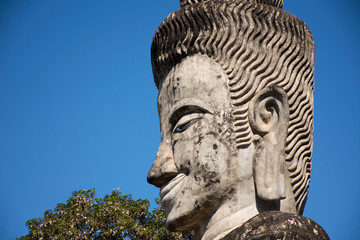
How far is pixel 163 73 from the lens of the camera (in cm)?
848

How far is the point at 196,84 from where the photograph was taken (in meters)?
7.78

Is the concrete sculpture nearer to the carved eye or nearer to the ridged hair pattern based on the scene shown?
the carved eye

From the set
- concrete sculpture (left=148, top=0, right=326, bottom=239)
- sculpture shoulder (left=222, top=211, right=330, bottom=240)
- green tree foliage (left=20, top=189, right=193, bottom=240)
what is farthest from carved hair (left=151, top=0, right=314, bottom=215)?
green tree foliage (left=20, top=189, right=193, bottom=240)

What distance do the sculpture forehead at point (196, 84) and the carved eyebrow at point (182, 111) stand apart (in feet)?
0.20

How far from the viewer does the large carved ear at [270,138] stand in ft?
23.7

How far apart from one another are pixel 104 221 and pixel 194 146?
12765 millimetres

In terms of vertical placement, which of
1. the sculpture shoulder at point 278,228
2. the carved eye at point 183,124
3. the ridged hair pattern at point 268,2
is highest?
the ridged hair pattern at point 268,2

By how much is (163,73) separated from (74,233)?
12017 mm

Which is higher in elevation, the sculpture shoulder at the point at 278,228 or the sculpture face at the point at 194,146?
the sculpture face at the point at 194,146

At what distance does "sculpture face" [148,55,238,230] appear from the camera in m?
7.31

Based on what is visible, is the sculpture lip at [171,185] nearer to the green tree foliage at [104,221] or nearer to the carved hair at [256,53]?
the carved hair at [256,53]

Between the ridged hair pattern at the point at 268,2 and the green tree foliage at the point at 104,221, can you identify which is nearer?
the ridged hair pattern at the point at 268,2

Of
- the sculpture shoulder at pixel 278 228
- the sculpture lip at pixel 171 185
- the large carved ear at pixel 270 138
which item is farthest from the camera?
the sculpture lip at pixel 171 185

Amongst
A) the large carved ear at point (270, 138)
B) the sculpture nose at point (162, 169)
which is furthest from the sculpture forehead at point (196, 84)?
the sculpture nose at point (162, 169)
